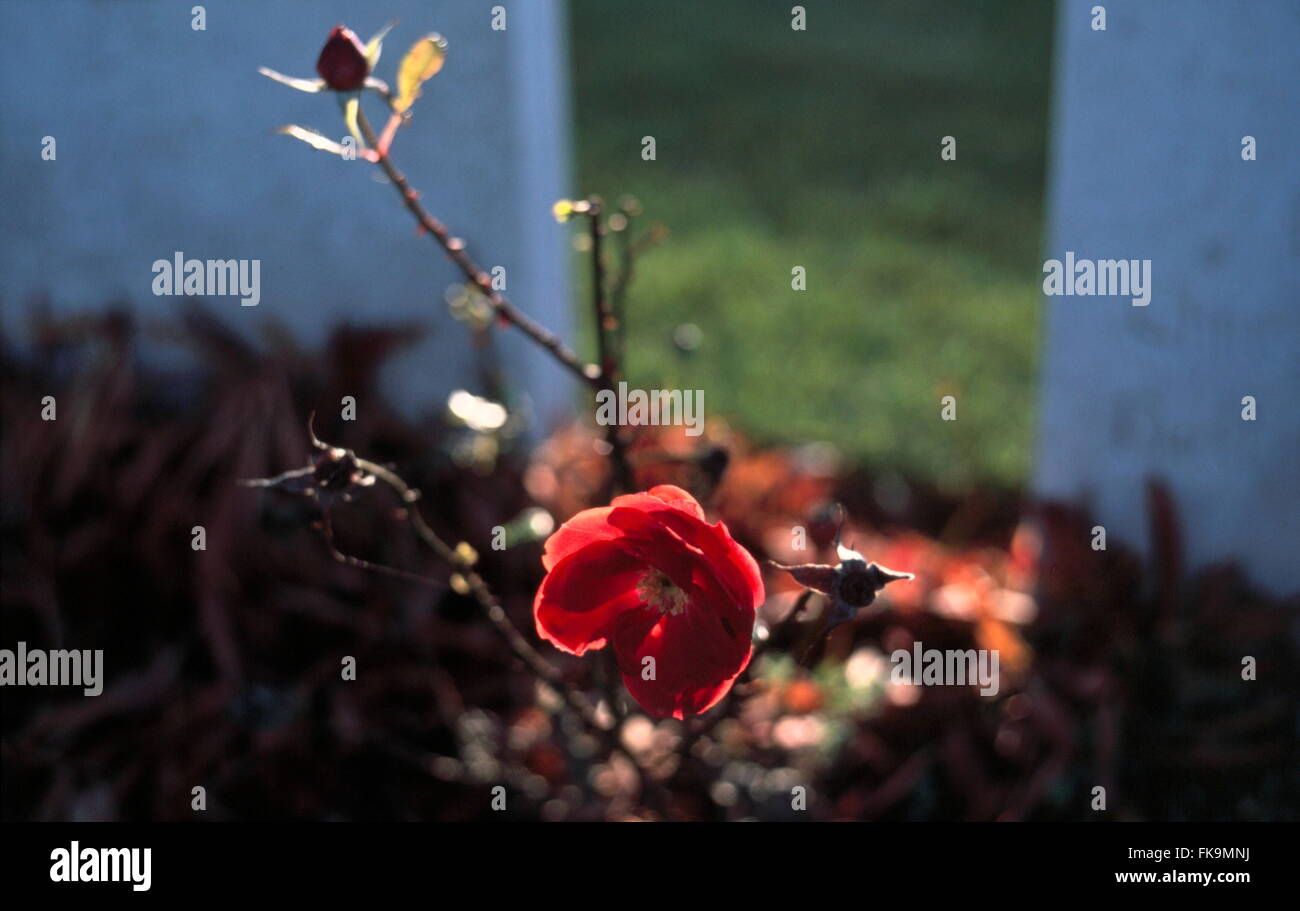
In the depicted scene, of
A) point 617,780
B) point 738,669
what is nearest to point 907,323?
point 617,780

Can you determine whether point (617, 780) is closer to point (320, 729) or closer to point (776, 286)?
point (320, 729)

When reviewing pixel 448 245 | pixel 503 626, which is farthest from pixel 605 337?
pixel 503 626

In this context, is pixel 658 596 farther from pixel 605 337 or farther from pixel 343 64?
pixel 343 64

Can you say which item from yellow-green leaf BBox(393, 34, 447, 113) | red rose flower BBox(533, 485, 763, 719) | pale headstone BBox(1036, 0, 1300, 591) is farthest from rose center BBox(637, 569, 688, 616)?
pale headstone BBox(1036, 0, 1300, 591)

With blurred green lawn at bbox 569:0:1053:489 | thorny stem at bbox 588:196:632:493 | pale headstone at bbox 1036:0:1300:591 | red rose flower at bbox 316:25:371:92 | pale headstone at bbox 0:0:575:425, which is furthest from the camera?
blurred green lawn at bbox 569:0:1053:489

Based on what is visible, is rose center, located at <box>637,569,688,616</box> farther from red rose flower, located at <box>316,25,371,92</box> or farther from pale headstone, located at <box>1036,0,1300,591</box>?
pale headstone, located at <box>1036,0,1300,591</box>

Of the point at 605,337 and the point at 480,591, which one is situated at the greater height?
the point at 605,337
